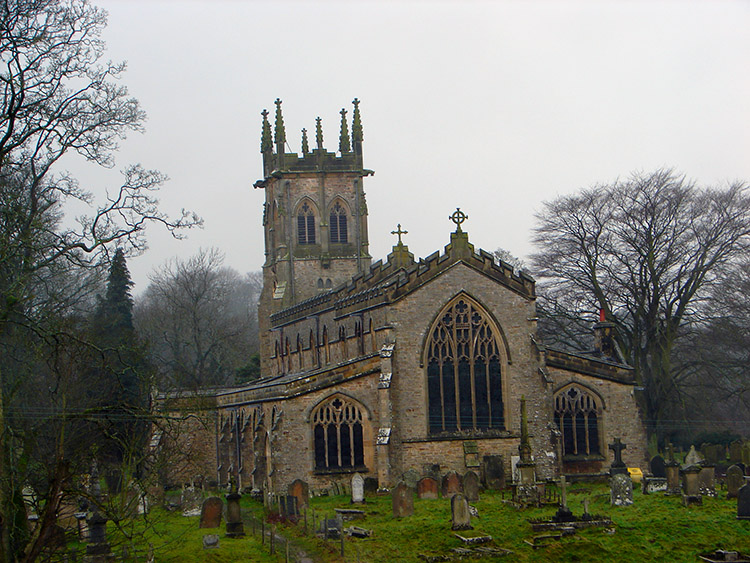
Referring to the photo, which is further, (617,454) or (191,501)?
(617,454)

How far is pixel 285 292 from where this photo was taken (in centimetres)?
5534

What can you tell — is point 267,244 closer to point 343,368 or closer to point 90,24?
point 343,368

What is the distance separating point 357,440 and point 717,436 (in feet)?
61.9

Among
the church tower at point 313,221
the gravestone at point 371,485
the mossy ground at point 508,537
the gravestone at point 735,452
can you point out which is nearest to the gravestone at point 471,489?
the mossy ground at point 508,537

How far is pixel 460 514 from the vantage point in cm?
2458

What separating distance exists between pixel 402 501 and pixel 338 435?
7814 mm

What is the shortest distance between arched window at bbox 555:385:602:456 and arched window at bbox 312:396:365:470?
7.79 meters

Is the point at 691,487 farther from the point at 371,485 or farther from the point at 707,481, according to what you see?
the point at 371,485

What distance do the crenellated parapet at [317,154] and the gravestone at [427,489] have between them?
1128 inches

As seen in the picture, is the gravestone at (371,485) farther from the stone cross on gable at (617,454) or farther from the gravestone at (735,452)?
the gravestone at (735,452)

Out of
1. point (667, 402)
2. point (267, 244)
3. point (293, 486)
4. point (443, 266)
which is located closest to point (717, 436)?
point (667, 402)

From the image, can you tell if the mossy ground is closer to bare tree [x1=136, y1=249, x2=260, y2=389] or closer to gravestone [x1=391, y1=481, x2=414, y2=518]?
gravestone [x1=391, y1=481, x2=414, y2=518]

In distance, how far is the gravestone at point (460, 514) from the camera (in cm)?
2448

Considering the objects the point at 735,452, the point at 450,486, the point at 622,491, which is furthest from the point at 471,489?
the point at 735,452
